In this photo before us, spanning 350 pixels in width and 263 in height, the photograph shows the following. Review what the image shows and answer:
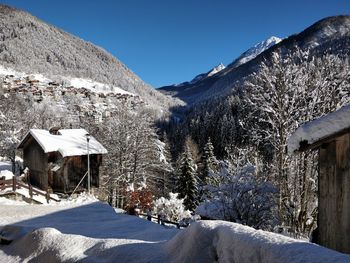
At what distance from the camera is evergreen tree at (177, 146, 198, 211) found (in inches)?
1533

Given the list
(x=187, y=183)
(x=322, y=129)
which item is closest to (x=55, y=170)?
(x=187, y=183)

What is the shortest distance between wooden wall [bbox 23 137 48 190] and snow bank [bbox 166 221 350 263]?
26408 millimetres

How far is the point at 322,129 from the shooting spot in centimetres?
626

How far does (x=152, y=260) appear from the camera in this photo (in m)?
6.33

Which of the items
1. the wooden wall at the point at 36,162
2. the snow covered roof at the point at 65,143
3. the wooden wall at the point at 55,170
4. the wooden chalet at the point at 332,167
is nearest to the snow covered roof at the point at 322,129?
the wooden chalet at the point at 332,167

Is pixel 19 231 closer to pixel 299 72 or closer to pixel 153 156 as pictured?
pixel 299 72

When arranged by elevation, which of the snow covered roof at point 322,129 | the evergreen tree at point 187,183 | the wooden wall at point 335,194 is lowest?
the evergreen tree at point 187,183

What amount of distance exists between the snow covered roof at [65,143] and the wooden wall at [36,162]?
0.76 m

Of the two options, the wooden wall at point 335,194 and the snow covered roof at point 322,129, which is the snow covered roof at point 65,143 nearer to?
the wooden wall at point 335,194

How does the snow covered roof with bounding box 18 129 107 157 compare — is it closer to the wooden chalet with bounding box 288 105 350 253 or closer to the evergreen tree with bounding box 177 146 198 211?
the evergreen tree with bounding box 177 146 198 211

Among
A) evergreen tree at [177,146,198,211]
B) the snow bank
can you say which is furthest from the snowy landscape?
evergreen tree at [177,146,198,211]

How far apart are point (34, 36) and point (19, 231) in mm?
207387

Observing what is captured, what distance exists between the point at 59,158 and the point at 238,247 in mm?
27770

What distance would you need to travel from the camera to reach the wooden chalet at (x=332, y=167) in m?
6.21
